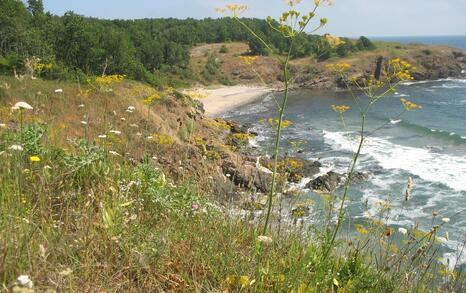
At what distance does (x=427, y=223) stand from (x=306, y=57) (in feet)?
201

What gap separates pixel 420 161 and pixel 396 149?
3164mm

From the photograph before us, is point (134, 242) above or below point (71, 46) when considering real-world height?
below

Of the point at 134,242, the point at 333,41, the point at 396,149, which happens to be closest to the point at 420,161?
the point at 396,149

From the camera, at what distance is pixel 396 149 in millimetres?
28531

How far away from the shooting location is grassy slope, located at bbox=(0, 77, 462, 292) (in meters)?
2.45

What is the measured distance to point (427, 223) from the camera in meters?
14.7

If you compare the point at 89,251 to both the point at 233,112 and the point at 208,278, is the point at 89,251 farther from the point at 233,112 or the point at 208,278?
the point at 233,112

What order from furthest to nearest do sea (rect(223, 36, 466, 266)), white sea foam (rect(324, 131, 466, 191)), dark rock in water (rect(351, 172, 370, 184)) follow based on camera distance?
white sea foam (rect(324, 131, 466, 191))
dark rock in water (rect(351, 172, 370, 184))
sea (rect(223, 36, 466, 266))

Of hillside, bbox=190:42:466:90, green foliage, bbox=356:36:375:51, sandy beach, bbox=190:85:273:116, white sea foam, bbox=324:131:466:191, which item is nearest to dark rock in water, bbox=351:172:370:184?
white sea foam, bbox=324:131:466:191

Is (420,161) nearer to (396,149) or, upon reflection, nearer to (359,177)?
(396,149)

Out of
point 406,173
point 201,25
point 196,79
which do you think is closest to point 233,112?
point 196,79

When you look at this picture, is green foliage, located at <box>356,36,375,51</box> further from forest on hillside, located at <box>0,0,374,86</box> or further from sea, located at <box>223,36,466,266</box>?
forest on hillside, located at <box>0,0,374,86</box>

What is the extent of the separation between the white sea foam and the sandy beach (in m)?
16.6

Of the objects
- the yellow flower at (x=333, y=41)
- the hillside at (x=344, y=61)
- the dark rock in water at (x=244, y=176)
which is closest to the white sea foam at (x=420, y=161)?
the dark rock in water at (x=244, y=176)
